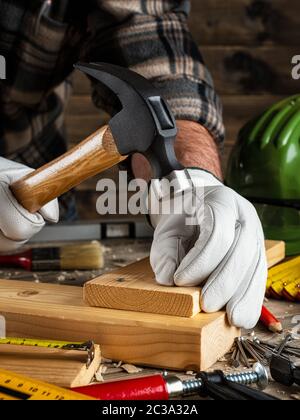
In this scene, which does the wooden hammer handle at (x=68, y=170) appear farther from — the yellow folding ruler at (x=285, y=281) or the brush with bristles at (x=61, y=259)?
the yellow folding ruler at (x=285, y=281)

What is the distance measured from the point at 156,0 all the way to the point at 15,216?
2.50 feet

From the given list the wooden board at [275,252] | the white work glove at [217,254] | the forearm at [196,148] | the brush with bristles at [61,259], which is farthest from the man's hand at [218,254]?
the brush with bristles at [61,259]

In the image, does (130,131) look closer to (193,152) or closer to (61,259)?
(193,152)

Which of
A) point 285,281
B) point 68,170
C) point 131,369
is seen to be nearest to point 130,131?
point 68,170

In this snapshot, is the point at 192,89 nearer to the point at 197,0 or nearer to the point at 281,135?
the point at 281,135

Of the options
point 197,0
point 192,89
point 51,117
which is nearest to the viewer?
point 192,89

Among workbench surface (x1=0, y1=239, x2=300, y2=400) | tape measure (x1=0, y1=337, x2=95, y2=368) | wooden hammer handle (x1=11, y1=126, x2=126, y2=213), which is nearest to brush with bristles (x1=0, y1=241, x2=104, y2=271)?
workbench surface (x1=0, y1=239, x2=300, y2=400)

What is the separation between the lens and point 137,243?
1.97m

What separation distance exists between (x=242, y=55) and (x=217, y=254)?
219 cm

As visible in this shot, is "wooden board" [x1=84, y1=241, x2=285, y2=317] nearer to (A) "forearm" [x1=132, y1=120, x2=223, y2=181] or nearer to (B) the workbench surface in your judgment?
(B) the workbench surface

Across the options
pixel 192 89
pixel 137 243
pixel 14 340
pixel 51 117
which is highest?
pixel 192 89

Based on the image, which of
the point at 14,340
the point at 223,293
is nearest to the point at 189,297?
the point at 223,293

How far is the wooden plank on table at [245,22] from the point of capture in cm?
309

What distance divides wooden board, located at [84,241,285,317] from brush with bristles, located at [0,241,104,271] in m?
0.44
